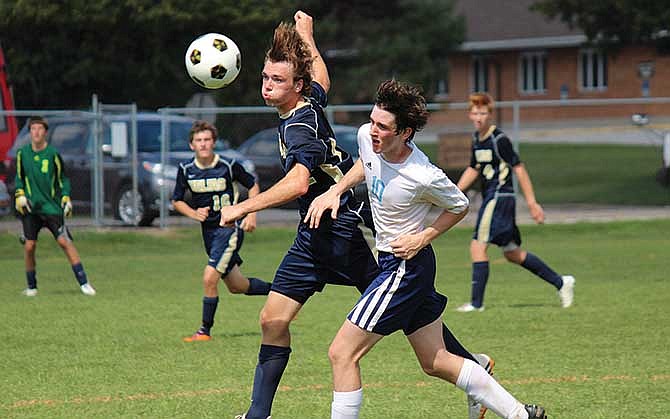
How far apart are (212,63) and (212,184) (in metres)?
2.70

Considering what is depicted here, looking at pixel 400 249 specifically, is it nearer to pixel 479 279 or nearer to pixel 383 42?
pixel 479 279

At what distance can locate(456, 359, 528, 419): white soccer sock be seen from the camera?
19.0 ft

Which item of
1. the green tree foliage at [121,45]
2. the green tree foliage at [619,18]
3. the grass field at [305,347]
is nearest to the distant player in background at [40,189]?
the grass field at [305,347]

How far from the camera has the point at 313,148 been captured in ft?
19.9

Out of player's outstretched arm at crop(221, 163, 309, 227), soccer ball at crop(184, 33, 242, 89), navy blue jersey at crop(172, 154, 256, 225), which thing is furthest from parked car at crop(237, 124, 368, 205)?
player's outstretched arm at crop(221, 163, 309, 227)

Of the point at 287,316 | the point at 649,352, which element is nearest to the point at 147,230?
the point at 649,352

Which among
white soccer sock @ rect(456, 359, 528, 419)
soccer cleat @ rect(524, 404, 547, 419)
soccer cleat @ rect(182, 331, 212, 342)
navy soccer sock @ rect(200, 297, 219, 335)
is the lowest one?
soccer cleat @ rect(182, 331, 212, 342)

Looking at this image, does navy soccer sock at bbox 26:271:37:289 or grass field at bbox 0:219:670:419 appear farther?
navy soccer sock at bbox 26:271:37:289

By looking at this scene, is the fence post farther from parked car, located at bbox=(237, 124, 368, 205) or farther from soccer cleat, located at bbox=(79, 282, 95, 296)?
soccer cleat, located at bbox=(79, 282, 95, 296)

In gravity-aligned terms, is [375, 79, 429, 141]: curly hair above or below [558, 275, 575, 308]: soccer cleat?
above

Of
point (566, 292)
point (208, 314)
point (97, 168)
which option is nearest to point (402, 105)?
point (208, 314)

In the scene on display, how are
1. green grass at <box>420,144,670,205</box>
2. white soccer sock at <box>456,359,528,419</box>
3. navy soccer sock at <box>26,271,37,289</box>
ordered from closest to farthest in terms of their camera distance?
white soccer sock at <box>456,359,528,419</box> → navy soccer sock at <box>26,271,37,289</box> → green grass at <box>420,144,670,205</box>

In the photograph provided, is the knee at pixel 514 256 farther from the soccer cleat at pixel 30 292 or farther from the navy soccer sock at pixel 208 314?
the soccer cleat at pixel 30 292

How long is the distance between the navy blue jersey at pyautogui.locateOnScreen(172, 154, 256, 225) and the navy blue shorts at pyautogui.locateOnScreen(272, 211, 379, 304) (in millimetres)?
3525
